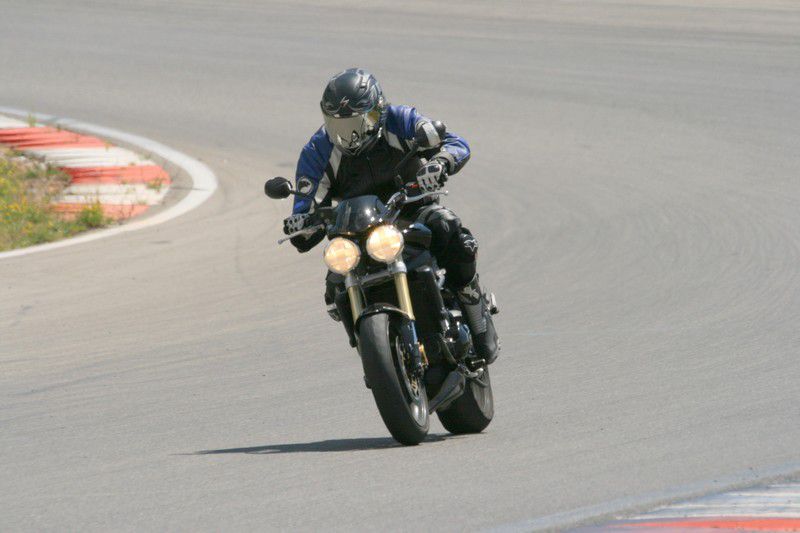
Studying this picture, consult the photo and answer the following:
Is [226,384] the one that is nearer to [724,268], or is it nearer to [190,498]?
Result: [190,498]

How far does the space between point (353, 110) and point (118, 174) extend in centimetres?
767

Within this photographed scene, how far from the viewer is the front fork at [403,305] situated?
228 inches

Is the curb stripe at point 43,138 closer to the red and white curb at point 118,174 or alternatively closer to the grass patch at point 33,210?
the red and white curb at point 118,174

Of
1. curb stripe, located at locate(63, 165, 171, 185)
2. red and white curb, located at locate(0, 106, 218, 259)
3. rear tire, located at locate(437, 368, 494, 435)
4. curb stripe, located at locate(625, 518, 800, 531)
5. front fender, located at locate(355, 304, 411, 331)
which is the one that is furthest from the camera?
curb stripe, located at locate(63, 165, 171, 185)

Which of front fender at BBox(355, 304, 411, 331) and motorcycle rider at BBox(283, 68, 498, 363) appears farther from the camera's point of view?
motorcycle rider at BBox(283, 68, 498, 363)

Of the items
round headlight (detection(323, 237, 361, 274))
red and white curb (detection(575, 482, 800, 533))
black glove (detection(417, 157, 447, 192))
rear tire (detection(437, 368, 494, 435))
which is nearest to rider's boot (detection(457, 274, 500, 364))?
rear tire (detection(437, 368, 494, 435))

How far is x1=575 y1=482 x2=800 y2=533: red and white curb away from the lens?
14.2 ft

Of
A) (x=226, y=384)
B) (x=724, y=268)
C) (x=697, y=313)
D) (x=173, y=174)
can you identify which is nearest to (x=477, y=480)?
(x=226, y=384)

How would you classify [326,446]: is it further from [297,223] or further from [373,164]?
[373,164]

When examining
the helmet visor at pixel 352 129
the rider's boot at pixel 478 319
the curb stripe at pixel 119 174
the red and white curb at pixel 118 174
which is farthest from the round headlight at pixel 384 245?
the curb stripe at pixel 119 174

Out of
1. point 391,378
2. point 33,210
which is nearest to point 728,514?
point 391,378

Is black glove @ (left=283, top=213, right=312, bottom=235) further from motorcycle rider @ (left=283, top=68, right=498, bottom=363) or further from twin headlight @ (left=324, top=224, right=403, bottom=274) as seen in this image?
twin headlight @ (left=324, top=224, right=403, bottom=274)

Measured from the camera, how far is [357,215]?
5.82 m

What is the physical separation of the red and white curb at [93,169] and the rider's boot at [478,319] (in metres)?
6.28
